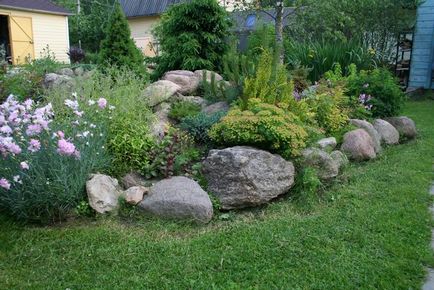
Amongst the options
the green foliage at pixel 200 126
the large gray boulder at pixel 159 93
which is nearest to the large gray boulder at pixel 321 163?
the green foliage at pixel 200 126

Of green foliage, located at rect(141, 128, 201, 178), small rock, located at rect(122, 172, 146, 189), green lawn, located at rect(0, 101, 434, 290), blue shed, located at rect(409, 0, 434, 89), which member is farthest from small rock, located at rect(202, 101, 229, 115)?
blue shed, located at rect(409, 0, 434, 89)

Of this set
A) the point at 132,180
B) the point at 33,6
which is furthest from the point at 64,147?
the point at 33,6

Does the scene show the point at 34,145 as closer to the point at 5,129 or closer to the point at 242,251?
the point at 5,129

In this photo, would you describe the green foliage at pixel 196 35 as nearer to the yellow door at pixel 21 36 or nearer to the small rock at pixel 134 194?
the small rock at pixel 134 194

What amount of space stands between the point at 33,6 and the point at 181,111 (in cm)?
1690

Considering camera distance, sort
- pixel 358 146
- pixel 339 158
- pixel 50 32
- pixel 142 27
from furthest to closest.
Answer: pixel 142 27 < pixel 50 32 < pixel 358 146 < pixel 339 158

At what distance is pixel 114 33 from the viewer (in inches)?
316

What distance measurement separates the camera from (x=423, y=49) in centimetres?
1238

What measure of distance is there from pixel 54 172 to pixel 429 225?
10.7 ft

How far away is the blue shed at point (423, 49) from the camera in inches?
479

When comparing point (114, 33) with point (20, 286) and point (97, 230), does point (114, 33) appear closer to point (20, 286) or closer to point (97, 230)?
point (97, 230)

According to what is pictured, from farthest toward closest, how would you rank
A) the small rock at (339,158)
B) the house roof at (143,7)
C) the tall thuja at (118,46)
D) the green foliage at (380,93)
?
1. the house roof at (143,7)
2. the tall thuja at (118,46)
3. the green foliage at (380,93)
4. the small rock at (339,158)

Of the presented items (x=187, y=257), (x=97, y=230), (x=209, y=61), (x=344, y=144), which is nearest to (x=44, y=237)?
(x=97, y=230)

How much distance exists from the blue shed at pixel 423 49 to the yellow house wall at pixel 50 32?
1447 centimetres
